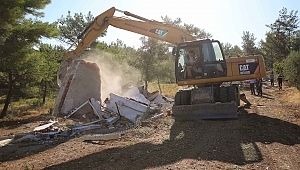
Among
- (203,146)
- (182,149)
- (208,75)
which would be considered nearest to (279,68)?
(208,75)

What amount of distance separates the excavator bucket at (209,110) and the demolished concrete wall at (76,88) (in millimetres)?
A: 4375

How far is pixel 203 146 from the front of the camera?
18.3 ft

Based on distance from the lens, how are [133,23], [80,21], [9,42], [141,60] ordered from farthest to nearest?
[80,21]
[141,60]
[9,42]
[133,23]

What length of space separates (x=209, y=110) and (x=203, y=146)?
3.12 meters

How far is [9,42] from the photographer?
11734 mm

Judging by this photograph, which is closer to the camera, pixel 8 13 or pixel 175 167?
pixel 175 167

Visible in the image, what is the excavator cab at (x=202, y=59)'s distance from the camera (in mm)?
8984

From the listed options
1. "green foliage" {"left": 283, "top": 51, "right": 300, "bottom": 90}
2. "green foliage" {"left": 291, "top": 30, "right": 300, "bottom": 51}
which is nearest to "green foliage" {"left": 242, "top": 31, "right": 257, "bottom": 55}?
"green foliage" {"left": 291, "top": 30, "right": 300, "bottom": 51}

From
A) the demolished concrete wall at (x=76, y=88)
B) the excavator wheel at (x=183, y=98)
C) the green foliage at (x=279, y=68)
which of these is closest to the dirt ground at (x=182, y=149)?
the excavator wheel at (x=183, y=98)

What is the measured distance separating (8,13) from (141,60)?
14.9 metres

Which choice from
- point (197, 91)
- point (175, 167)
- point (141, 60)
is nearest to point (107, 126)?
point (197, 91)

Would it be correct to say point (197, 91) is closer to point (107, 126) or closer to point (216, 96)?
point (216, 96)

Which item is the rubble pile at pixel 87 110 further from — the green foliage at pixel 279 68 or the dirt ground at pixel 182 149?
the green foliage at pixel 279 68

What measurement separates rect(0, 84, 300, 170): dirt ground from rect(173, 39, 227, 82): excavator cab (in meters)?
1.78
